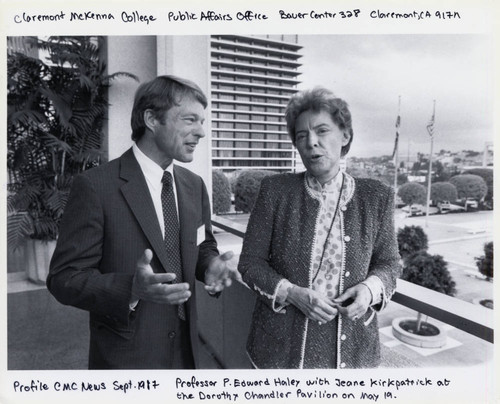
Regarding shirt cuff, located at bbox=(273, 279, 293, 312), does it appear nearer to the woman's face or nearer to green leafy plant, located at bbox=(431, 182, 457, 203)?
the woman's face

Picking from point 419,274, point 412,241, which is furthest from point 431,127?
point 412,241

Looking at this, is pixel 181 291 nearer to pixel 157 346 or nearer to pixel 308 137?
pixel 157 346

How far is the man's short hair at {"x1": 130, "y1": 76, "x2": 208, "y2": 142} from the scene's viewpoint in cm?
94

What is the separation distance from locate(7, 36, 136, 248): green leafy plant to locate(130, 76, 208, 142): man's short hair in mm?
1826

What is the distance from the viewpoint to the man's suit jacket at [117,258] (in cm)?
81

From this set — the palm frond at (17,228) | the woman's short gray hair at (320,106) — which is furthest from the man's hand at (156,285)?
the palm frond at (17,228)

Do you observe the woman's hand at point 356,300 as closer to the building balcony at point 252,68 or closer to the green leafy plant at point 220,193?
the building balcony at point 252,68

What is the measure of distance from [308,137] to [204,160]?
160cm

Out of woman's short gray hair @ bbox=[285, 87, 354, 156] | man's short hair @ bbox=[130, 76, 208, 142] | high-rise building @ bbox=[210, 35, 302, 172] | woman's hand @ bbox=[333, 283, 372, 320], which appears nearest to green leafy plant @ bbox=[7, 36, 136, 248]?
high-rise building @ bbox=[210, 35, 302, 172]

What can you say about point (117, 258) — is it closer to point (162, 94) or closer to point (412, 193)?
point (162, 94)

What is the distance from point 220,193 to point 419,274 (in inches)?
126

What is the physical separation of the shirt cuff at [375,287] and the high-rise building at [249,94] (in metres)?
0.64

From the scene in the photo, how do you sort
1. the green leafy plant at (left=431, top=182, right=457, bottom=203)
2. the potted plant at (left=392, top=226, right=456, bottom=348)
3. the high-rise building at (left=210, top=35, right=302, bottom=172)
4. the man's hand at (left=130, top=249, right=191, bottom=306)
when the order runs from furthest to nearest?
the potted plant at (left=392, top=226, right=456, bottom=348) → the high-rise building at (left=210, top=35, right=302, bottom=172) → the green leafy plant at (left=431, top=182, right=457, bottom=203) → the man's hand at (left=130, top=249, right=191, bottom=306)
